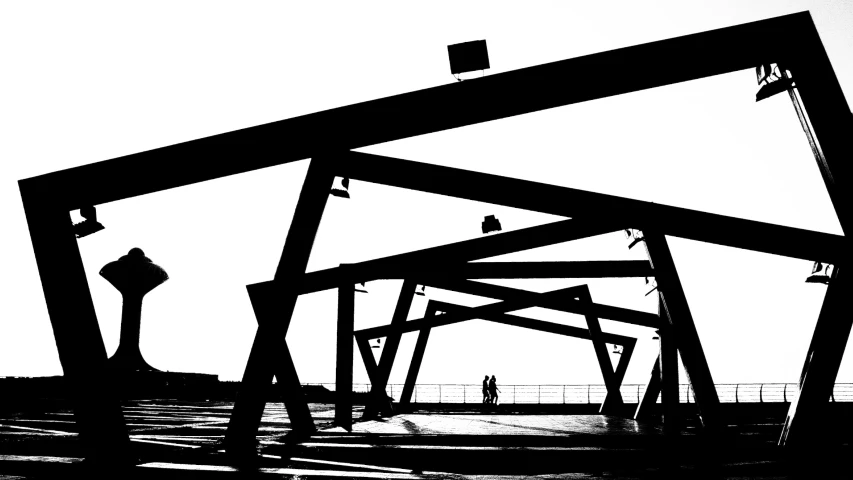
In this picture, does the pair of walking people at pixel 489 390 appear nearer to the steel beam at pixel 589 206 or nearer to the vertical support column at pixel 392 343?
the vertical support column at pixel 392 343

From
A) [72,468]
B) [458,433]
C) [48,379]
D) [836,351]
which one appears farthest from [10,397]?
[836,351]

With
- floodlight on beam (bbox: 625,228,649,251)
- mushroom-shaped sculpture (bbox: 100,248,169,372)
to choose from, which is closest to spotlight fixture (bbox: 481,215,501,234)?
floodlight on beam (bbox: 625,228,649,251)

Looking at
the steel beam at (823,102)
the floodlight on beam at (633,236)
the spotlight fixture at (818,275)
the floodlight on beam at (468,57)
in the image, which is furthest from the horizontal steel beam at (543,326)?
the steel beam at (823,102)

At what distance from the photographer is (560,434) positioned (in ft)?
43.0

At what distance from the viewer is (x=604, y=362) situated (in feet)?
73.7

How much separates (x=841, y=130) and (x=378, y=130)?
463cm

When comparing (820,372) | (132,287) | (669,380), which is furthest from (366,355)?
(132,287)

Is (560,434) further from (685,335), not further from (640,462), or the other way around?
(640,462)

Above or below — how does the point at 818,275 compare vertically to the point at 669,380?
above

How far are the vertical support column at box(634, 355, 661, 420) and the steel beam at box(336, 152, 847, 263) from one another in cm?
587

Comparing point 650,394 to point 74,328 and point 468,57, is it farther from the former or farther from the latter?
point 74,328

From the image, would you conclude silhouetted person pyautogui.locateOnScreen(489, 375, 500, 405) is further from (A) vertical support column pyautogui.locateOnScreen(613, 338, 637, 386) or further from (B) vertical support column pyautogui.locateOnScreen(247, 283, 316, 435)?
(B) vertical support column pyautogui.locateOnScreen(247, 283, 316, 435)

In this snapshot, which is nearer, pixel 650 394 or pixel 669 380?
pixel 669 380

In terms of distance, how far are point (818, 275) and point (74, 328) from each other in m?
11.4
